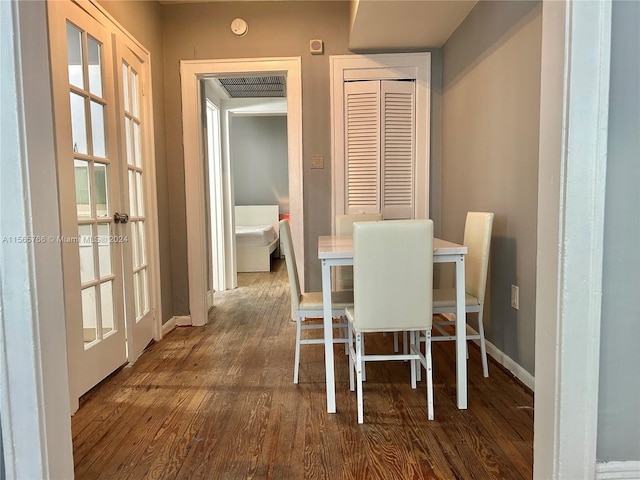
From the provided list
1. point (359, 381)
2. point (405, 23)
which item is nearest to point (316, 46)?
point (405, 23)

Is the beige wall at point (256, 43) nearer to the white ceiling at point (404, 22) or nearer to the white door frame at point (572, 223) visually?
the white ceiling at point (404, 22)

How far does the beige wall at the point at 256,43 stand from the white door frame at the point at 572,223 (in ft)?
7.97

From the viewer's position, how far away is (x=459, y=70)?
3.04 metres

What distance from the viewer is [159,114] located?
3.27 metres

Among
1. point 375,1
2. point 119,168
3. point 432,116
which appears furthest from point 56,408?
point 432,116

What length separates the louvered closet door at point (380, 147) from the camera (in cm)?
343

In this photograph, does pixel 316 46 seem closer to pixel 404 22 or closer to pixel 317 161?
pixel 404 22

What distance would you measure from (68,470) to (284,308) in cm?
286

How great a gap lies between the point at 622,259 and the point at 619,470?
0.61 meters

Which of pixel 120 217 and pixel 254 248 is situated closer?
pixel 120 217

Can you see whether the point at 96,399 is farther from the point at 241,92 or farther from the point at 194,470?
the point at 241,92

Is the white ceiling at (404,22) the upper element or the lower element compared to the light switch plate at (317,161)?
upper

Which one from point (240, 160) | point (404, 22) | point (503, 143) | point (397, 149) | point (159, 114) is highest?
point (404, 22)

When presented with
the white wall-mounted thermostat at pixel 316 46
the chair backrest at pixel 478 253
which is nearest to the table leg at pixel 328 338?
the chair backrest at pixel 478 253
